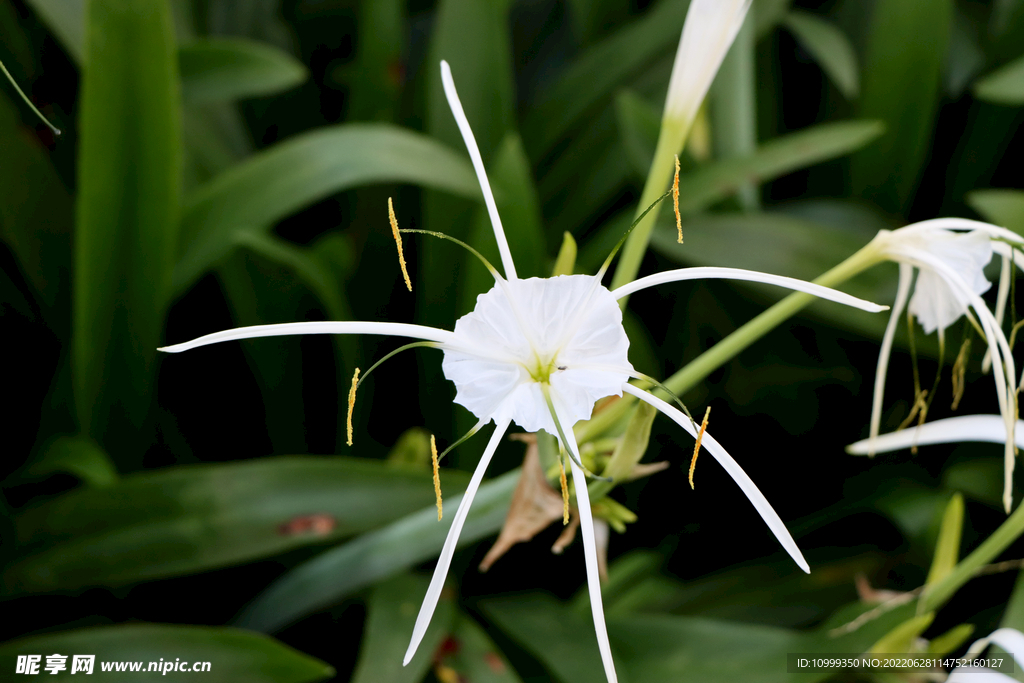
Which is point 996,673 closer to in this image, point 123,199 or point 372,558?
point 372,558

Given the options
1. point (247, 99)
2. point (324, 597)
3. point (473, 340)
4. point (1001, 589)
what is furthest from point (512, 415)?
point (247, 99)

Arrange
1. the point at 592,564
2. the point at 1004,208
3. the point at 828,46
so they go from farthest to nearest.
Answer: the point at 828,46, the point at 1004,208, the point at 592,564

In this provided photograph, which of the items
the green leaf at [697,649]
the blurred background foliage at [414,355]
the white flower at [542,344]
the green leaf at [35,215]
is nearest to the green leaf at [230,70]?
the blurred background foliage at [414,355]

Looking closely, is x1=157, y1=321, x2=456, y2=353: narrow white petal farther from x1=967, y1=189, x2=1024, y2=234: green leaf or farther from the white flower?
x1=967, y1=189, x2=1024, y2=234: green leaf

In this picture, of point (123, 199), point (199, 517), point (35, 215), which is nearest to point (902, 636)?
point (199, 517)

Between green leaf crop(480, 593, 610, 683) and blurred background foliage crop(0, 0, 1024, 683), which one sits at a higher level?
blurred background foliage crop(0, 0, 1024, 683)

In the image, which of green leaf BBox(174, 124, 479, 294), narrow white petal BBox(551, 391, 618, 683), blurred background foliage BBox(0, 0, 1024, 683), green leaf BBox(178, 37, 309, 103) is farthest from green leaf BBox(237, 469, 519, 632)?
green leaf BBox(178, 37, 309, 103)
